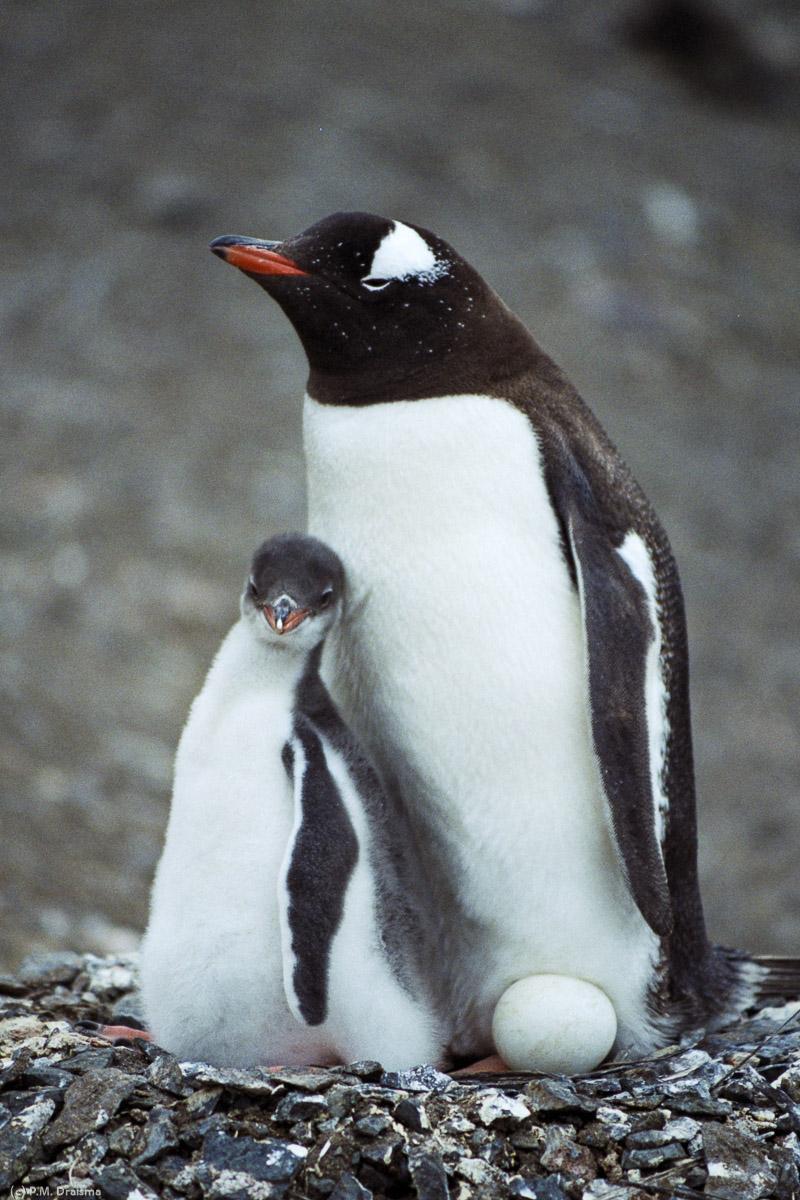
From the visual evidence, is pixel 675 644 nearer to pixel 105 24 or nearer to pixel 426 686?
pixel 426 686

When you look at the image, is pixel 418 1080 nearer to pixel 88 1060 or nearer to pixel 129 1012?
pixel 88 1060

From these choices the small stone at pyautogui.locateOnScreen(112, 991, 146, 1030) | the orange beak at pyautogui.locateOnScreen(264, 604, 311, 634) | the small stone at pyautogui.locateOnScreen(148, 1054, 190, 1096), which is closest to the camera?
the small stone at pyautogui.locateOnScreen(148, 1054, 190, 1096)

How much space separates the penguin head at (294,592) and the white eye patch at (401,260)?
1.81 ft

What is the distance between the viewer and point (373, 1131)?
224 cm

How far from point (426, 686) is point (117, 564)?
554 centimetres

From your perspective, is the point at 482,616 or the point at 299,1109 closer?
the point at 299,1109

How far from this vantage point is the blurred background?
702cm

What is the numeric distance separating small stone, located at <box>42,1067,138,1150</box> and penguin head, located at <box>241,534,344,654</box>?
2.80ft

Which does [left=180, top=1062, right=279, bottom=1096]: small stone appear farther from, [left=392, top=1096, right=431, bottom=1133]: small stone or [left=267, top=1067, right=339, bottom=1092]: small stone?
[left=392, top=1096, right=431, bottom=1133]: small stone

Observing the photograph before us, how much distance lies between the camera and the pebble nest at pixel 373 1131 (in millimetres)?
2182

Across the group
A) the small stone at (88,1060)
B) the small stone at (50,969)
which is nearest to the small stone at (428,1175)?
the small stone at (88,1060)

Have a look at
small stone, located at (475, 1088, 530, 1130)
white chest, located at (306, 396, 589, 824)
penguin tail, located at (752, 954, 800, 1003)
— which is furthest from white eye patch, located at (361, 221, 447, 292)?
penguin tail, located at (752, 954, 800, 1003)

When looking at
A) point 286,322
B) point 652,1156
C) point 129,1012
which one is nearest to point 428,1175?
point 652,1156

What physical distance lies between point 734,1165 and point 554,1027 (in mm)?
480
